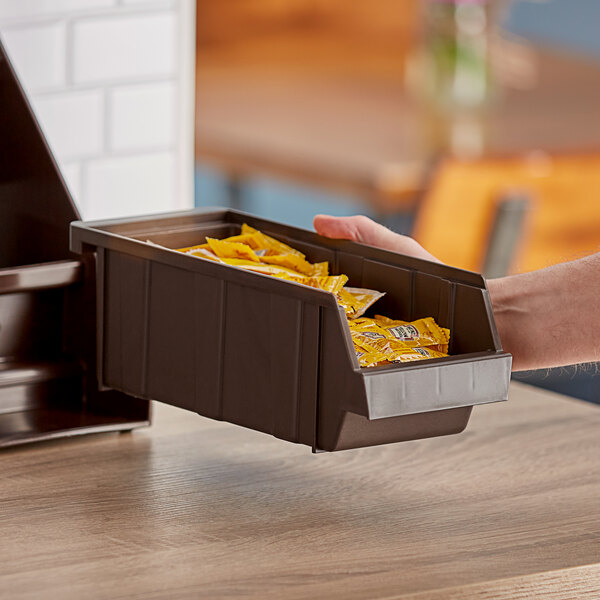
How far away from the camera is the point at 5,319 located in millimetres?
1345

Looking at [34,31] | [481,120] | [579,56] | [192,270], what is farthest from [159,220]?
[579,56]

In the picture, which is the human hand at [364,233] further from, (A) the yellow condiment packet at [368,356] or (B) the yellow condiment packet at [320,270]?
(A) the yellow condiment packet at [368,356]

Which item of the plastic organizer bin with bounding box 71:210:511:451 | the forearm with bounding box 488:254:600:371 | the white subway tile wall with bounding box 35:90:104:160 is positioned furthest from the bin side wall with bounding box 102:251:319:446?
the white subway tile wall with bounding box 35:90:104:160

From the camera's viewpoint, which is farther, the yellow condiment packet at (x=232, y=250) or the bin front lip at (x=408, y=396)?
the yellow condiment packet at (x=232, y=250)

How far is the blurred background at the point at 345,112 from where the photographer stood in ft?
6.01

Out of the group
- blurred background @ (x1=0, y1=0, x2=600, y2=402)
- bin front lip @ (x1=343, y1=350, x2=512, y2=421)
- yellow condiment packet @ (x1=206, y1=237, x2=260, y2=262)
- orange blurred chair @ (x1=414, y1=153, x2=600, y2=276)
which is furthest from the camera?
orange blurred chair @ (x1=414, y1=153, x2=600, y2=276)

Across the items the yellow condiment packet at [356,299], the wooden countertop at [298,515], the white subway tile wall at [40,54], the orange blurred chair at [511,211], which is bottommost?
the wooden countertop at [298,515]

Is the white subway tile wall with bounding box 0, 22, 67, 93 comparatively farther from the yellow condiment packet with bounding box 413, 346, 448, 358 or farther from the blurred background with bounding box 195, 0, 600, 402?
the blurred background with bounding box 195, 0, 600, 402

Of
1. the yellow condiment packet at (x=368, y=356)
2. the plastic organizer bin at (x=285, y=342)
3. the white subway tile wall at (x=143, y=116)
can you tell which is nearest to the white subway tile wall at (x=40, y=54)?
the white subway tile wall at (x=143, y=116)

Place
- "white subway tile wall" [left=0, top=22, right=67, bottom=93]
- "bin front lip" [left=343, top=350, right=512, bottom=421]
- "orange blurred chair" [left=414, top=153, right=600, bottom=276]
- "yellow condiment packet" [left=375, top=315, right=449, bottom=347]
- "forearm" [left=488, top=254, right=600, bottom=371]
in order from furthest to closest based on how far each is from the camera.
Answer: "orange blurred chair" [left=414, top=153, right=600, bottom=276] < "white subway tile wall" [left=0, top=22, right=67, bottom=93] < "forearm" [left=488, top=254, right=600, bottom=371] < "yellow condiment packet" [left=375, top=315, right=449, bottom=347] < "bin front lip" [left=343, top=350, right=512, bottom=421]

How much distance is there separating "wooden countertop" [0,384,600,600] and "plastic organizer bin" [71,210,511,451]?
3.7 inches

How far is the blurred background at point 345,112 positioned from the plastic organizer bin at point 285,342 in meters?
0.57

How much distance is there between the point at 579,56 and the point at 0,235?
3.73m

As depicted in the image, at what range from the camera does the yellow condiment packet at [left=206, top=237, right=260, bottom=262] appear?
123 centimetres
